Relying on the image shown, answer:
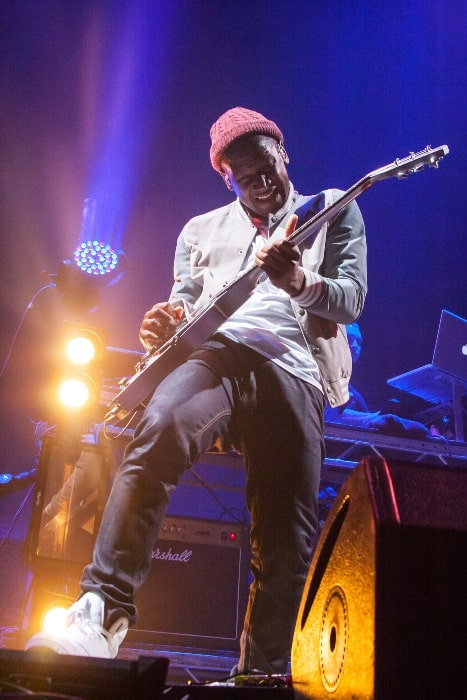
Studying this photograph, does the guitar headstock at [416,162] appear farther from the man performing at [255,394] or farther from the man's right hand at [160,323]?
the man's right hand at [160,323]

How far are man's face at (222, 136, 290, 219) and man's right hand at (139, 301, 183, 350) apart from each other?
573 millimetres

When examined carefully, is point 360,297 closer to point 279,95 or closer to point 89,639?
point 89,639

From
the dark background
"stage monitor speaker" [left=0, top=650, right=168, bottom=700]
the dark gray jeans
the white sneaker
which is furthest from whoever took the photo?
the dark background

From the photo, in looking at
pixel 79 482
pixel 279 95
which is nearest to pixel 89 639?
pixel 79 482

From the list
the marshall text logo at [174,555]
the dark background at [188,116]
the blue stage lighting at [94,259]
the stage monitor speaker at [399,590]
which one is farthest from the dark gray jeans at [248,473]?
the dark background at [188,116]

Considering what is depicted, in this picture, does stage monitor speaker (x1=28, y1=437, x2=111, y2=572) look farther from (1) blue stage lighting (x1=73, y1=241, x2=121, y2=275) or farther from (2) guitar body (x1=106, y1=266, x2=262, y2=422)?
(2) guitar body (x1=106, y1=266, x2=262, y2=422)


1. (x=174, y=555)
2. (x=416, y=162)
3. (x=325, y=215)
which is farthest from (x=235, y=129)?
(x=174, y=555)

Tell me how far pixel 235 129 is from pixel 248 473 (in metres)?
1.38

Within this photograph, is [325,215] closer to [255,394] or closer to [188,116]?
[255,394]

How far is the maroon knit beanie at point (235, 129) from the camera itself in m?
2.70

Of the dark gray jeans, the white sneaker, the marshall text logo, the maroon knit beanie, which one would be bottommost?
the white sneaker

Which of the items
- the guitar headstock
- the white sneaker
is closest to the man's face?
the guitar headstock

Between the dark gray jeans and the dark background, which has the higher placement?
the dark background

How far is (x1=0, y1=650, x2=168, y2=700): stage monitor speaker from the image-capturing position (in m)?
1.16
